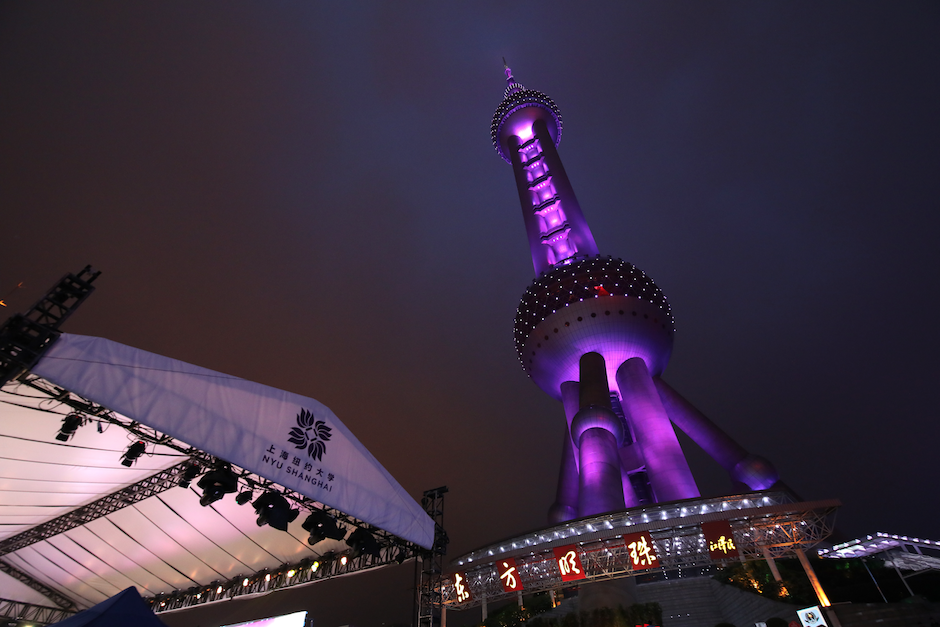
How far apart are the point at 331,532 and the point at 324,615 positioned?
43946 mm

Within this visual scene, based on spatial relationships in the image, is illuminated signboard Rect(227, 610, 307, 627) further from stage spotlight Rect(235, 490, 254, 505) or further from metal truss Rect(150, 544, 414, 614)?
stage spotlight Rect(235, 490, 254, 505)

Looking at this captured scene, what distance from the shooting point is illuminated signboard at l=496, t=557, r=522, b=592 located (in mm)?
14752

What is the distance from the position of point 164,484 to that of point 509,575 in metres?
10.3

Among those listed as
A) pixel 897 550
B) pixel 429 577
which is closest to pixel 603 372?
pixel 897 550

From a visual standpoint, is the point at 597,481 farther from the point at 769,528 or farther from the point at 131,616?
the point at 131,616

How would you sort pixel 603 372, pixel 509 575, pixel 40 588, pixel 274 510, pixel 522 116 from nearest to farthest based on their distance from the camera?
1. pixel 274 510
2. pixel 509 575
3. pixel 40 588
4. pixel 603 372
5. pixel 522 116

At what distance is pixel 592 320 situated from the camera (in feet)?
103

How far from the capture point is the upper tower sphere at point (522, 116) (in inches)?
1832

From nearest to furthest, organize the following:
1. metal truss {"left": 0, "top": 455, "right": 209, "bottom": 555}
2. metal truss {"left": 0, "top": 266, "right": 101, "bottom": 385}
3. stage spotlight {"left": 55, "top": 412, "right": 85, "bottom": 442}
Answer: metal truss {"left": 0, "top": 266, "right": 101, "bottom": 385}
stage spotlight {"left": 55, "top": 412, "right": 85, "bottom": 442}
metal truss {"left": 0, "top": 455, "right": 209, "bottom": 555}

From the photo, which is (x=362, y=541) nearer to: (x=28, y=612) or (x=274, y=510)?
(x=274, y=510)

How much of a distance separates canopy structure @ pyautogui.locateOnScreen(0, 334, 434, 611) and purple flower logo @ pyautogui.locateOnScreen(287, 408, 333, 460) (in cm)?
3

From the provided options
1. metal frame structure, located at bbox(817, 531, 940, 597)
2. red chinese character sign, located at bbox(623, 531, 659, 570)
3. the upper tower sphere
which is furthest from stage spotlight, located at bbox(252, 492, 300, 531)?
the upper tower sphere

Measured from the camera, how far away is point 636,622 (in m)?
16.7

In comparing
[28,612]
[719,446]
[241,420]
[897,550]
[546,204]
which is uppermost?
[546,204]
